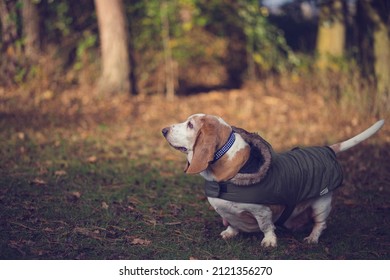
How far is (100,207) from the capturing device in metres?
6.14

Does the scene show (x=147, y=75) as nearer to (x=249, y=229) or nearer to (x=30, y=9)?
(x=30, y=9)

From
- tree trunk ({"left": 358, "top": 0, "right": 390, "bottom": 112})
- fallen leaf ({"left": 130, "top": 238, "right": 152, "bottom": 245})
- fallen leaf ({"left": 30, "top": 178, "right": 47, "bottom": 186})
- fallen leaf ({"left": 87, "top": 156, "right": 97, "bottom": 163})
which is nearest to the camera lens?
fallen leaf ({"left": 130, "top": 238, "right": 152, "bottom": 245})

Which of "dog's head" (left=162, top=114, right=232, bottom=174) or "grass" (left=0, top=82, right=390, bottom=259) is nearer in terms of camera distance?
"dog's head" (left=162, top=114, right=232, bottom=174)

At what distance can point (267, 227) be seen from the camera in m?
5.17

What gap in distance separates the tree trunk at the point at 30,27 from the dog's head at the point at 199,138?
22.9 ft

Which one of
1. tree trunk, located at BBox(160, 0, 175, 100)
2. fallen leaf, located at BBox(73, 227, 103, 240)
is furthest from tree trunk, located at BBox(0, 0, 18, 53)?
fallen leaf, located at BBox(73, 227, 103, 240)

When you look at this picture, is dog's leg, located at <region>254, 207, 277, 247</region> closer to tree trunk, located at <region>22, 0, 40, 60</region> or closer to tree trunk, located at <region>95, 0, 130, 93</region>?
tree trunk, located at <region>95, 0, 130, 93</region>

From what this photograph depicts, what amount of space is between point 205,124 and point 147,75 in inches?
323

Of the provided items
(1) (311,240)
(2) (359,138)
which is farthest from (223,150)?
(2) (359,138)

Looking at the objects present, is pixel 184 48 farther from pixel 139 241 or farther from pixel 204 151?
pixel 204 151

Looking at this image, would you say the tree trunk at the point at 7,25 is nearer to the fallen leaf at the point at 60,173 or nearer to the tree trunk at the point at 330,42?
the fallen leaf at the point at 60,173

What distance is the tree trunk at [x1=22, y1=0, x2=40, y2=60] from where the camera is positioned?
450 inches
